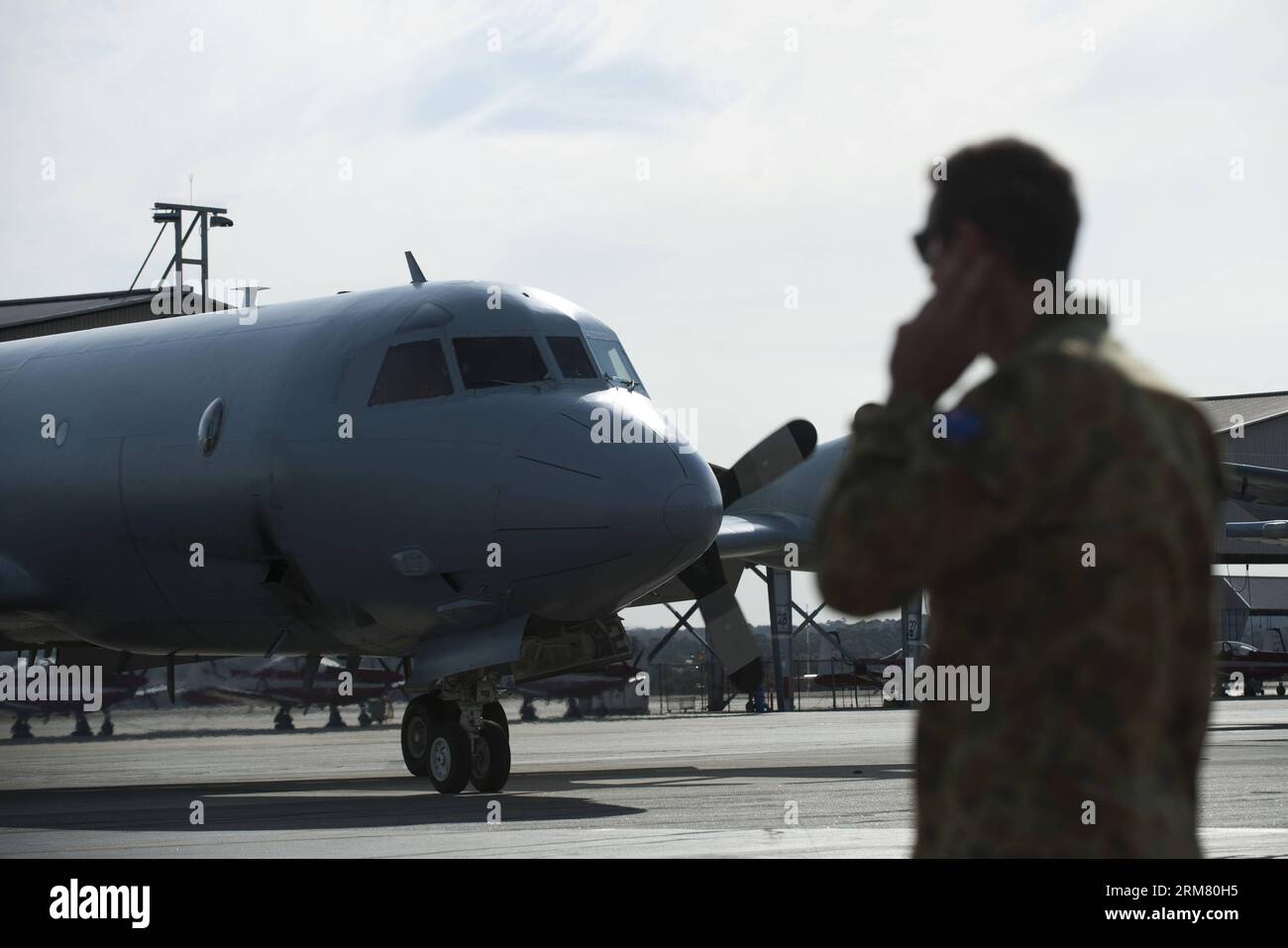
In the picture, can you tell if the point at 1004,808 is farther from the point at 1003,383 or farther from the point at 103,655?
the point at 103,655

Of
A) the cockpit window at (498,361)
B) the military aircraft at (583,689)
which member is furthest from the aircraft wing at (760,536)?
the military aircraft at (583,689)

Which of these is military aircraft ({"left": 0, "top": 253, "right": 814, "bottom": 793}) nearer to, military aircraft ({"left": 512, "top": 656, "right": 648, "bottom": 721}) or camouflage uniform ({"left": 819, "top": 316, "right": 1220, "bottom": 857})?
camouflage uniform ({"left": 819, "top": 316, "right": 1220, "bottom": 857})

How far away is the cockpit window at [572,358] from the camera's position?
16219 millimetres

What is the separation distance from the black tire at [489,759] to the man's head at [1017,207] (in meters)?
13.6

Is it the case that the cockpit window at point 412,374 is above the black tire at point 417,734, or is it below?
above

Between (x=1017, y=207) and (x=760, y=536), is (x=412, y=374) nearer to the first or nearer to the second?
(x=760, y=536)

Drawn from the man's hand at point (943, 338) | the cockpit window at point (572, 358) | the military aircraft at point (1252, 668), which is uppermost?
the cockpit window at point (572, 358)

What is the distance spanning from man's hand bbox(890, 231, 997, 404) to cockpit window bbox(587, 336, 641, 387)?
44.5 feet

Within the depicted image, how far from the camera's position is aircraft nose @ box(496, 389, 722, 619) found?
581 inches

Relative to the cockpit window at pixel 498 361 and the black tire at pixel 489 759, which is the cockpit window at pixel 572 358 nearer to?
the cockpit window at pixel 498 361

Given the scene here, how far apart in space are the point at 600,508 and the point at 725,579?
7.56 m
